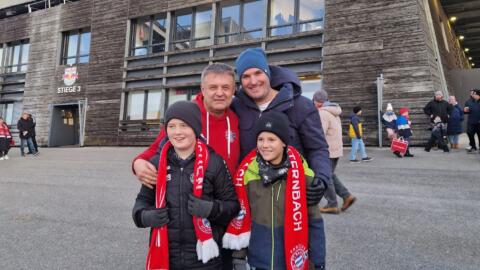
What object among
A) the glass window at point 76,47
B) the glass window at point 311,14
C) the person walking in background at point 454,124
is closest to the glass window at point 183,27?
the glass window at point 311,14

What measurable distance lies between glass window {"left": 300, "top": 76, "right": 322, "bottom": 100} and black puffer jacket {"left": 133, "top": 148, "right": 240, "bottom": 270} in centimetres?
1171

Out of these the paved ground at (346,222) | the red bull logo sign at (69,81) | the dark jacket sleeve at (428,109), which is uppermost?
the red bull logo sign at (69,81)

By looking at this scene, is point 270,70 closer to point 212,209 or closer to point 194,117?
point 194,117

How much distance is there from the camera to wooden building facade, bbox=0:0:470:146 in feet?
38.4

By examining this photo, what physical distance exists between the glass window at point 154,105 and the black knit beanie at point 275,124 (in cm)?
1514

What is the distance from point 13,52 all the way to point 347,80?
22665 mm

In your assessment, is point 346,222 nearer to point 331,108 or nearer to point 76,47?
point 331,108

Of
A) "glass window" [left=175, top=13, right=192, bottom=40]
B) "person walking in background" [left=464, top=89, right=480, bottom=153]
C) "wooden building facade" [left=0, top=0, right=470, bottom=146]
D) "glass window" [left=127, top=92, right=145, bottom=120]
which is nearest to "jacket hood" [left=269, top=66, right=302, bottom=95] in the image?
"person walking in background" [left=464, top=89, right=480, bottom=153]

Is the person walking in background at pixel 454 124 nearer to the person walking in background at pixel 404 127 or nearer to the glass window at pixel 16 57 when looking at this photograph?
the person walking in background at pixel 404 127

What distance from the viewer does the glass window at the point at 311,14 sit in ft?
44.0

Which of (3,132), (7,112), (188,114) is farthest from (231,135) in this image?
(7,112)

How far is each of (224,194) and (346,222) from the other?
2994 mm

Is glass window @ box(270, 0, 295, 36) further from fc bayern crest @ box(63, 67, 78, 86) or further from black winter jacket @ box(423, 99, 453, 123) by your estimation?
fc bayern crest @ box(63, 67, 78, 86)

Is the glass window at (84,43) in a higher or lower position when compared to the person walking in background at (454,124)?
higher
